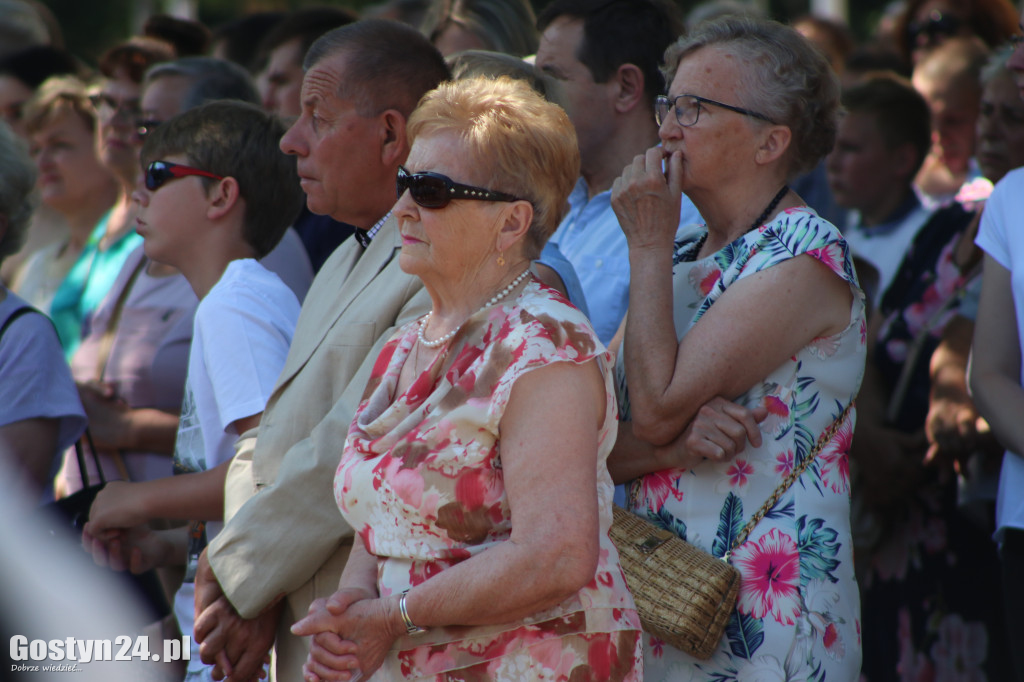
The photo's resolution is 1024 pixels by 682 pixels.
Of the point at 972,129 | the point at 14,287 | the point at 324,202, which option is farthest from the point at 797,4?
the point at 324,202

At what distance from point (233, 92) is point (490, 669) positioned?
3425 millimetres

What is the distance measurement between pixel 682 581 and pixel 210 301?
152 centimetres

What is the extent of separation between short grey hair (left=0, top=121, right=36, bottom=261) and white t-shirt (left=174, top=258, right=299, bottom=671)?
121cm

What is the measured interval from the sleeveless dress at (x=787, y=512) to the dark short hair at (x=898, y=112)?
2.98m

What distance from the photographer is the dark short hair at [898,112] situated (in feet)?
17.2

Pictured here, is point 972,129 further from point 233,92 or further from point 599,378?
point 599,378

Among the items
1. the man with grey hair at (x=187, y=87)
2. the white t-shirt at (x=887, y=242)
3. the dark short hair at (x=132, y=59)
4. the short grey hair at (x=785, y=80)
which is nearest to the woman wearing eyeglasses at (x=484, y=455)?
the short grey hair at (x=785, y=80)

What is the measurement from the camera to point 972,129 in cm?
575

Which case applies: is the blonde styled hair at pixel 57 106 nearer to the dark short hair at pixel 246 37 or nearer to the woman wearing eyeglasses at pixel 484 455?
the dark short hair at pixel 246 37

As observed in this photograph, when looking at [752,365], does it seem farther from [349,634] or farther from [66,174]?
[66,174]

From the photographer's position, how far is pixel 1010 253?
3195 millimetres

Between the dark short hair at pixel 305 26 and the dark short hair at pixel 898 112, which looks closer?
the dark short hair at pixel 898 112

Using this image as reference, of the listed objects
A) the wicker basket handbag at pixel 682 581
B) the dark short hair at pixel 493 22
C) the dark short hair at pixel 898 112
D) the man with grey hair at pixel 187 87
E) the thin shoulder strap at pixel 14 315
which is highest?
the wicker basket handbag at pixel 682 581

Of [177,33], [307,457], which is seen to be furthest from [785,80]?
[177,33]
